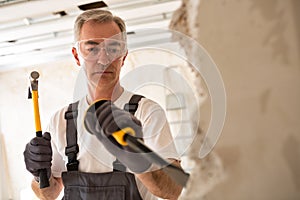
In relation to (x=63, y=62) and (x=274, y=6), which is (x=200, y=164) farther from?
(x=63, y=62)

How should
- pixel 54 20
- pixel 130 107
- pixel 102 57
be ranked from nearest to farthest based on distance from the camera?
pixel 102 57 → pixel 130 107 → pixel 54 20

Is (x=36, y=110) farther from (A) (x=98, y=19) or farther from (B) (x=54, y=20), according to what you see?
(B) (x=54, y=20)

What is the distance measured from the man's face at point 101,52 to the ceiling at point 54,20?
66cm

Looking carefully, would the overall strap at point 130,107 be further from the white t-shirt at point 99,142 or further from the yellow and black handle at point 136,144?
the yellow and black handle at point 136,144

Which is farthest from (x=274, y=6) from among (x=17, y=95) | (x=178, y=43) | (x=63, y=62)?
(x=17, y=95)

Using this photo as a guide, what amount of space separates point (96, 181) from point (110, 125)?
1.98 feet

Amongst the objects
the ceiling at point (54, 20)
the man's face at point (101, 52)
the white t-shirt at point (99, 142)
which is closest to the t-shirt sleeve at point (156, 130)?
the white t-shirt at point (99, 142)

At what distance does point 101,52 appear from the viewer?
1015 millimetres

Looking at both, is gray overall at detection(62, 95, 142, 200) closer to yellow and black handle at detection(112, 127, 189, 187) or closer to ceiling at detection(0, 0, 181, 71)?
yellow and black handle at detection(112, 127, 189, 187)

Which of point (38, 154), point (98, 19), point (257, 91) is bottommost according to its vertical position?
point (38, 154)

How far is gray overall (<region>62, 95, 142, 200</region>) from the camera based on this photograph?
1.12m

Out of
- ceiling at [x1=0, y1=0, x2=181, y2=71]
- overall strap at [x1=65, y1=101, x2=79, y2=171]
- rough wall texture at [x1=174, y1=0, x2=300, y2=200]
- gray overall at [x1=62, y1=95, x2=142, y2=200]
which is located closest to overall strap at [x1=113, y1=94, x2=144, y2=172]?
gray overall at [x1=62, y1=95, x2=142, y2=200]

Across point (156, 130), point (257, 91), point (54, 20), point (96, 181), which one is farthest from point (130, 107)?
point (54, 20)

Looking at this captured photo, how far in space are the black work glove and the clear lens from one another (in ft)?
1.37
